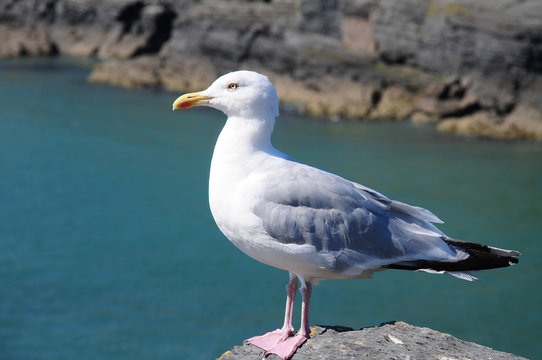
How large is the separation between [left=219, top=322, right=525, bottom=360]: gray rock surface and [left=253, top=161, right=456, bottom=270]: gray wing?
473 mm

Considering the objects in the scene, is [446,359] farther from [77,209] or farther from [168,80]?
[168,80]

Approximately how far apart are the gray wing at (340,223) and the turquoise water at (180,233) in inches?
282

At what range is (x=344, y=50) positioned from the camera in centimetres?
2616

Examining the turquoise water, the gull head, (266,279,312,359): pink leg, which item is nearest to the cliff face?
the turquoise water

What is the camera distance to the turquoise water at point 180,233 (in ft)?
38.8

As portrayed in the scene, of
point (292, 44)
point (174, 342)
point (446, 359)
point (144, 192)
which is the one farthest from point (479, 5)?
point (446, 359)

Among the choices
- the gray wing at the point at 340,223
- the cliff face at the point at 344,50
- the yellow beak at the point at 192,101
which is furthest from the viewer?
the cliff face at the point at 344,50

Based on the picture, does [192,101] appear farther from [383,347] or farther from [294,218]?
[383,347]

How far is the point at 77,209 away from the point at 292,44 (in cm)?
1324

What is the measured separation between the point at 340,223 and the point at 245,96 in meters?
1.03

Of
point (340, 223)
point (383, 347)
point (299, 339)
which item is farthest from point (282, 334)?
point (340, 223)

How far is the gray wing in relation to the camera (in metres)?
4.45


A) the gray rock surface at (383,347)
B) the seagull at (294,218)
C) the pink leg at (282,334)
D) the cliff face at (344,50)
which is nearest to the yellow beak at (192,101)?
the seagull at (294,218)

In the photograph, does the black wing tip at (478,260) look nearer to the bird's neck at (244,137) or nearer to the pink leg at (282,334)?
the pink leg at (282,334)
